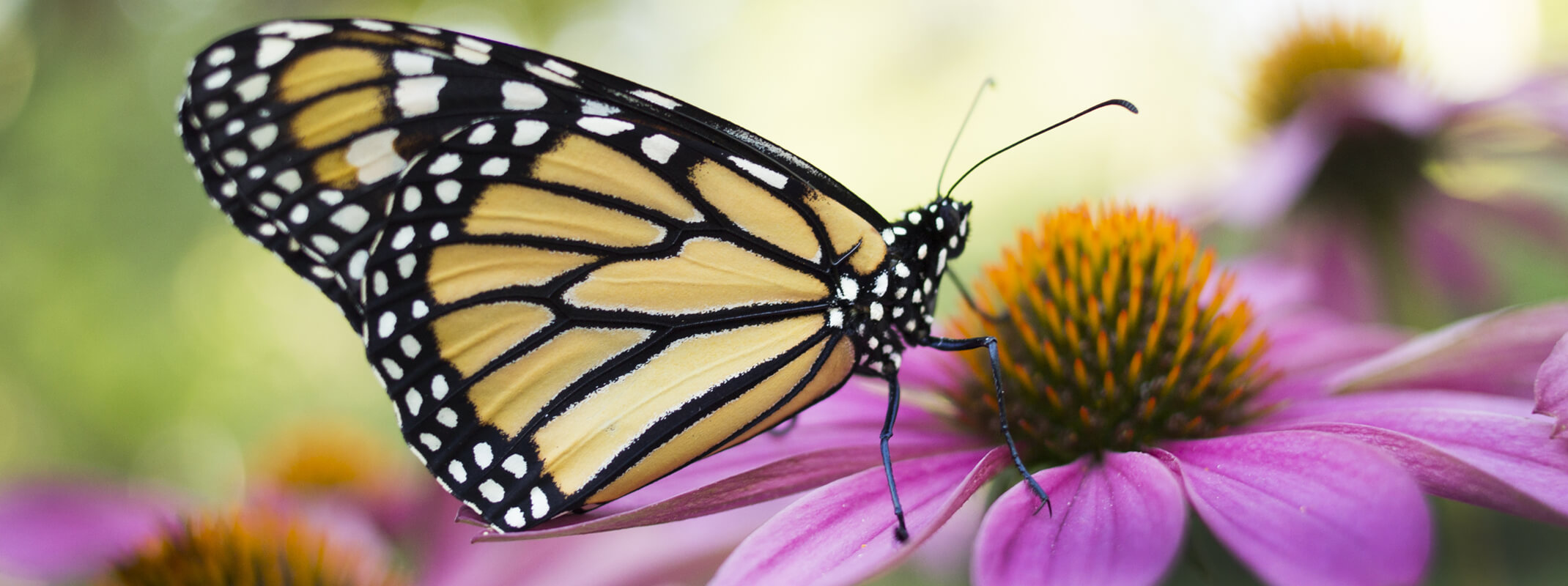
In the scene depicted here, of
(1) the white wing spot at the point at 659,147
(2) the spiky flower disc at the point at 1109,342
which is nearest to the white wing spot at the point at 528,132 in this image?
(1) the white wing spot at the point at 659,147

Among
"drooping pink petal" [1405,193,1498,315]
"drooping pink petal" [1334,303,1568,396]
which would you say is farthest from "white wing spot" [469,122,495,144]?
"drooping pink petal" [1405,193,1498,315]

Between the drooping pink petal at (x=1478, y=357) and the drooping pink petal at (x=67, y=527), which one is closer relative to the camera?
the drooping pink petal at (x=1478, y=357)

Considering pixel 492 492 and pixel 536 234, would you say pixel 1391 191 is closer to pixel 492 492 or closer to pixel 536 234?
pixel 536 234

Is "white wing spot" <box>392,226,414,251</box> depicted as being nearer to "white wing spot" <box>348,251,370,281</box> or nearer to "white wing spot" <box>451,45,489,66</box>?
"white wing spot" <box>348,251,370,281</box>

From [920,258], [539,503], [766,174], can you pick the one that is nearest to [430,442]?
[539,503]

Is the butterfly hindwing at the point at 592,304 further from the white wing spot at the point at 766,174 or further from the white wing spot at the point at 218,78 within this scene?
the white wing spot at the point at 218,78

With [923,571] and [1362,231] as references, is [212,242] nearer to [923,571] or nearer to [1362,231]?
[923,571]
